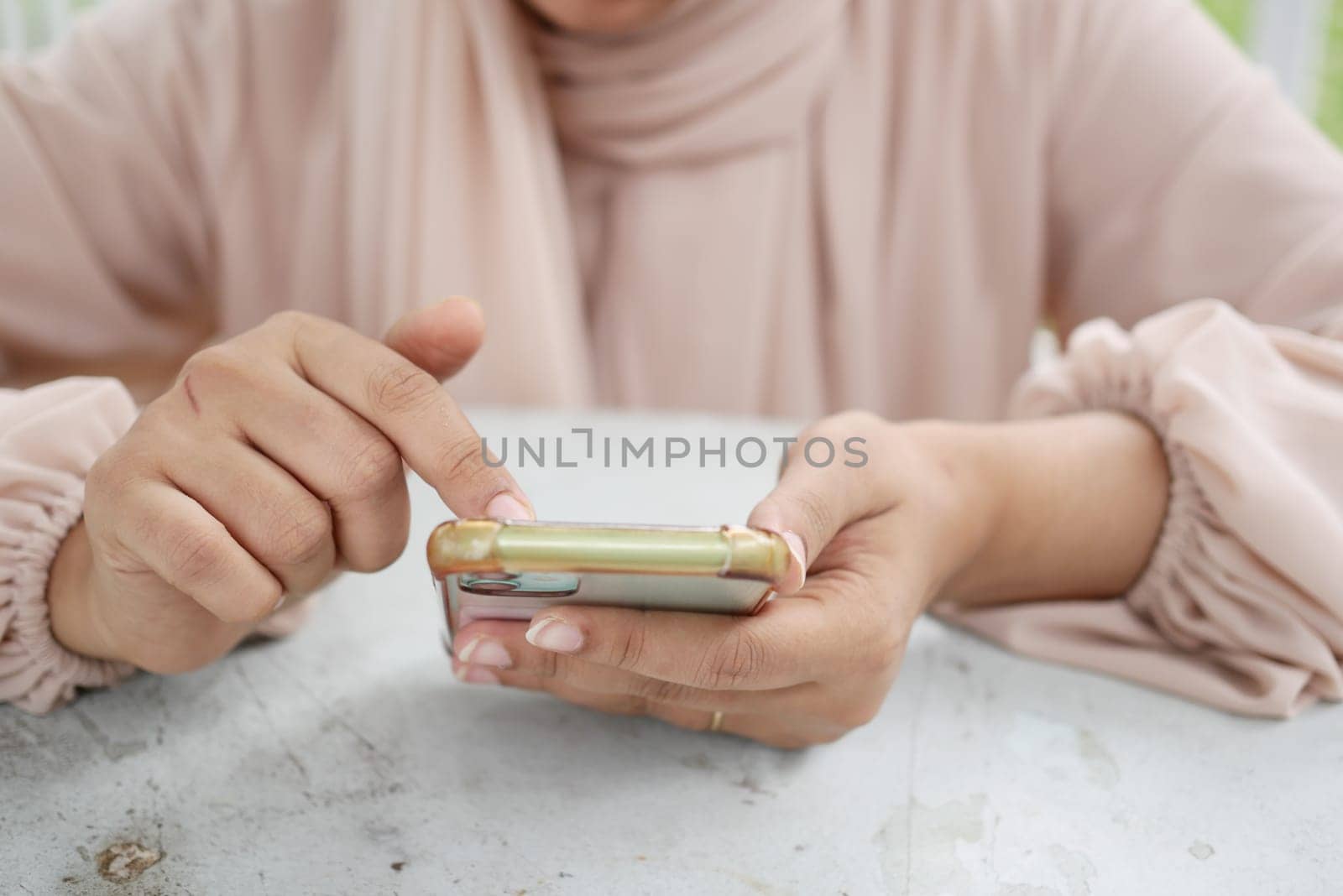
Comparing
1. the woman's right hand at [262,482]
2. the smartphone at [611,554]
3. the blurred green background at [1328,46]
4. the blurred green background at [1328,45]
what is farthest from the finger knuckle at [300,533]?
the blurred green background at [1328,46]

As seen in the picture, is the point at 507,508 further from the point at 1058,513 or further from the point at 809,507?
the point at 1058,513

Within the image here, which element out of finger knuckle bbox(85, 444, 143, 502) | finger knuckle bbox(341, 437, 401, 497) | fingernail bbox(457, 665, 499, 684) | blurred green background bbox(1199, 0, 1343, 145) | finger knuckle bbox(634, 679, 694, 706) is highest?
finger knuckle bbox(85, 444, 143, 502)

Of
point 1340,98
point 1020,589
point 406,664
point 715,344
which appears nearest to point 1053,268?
point 715,344

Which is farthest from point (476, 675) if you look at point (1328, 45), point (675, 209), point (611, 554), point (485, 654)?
point (1328, 45)

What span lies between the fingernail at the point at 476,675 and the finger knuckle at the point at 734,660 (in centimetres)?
10

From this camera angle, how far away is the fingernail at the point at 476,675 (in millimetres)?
376

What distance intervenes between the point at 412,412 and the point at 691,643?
144mm

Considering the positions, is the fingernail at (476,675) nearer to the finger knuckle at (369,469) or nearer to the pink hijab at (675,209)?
the finger knuckle at (369,469)

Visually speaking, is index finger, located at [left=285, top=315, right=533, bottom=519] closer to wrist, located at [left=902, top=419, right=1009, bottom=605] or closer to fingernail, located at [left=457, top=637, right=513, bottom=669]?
fingernail, located at [left=457, top=637, right=513, bottom=669]

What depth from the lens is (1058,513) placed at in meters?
0.49

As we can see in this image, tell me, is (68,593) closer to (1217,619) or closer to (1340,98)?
(1217,619)

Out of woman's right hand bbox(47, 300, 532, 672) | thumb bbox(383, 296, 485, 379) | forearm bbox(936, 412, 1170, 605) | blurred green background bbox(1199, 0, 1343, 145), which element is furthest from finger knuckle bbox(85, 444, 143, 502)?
blurred green background bbox(1199, 0, 1343, 145)

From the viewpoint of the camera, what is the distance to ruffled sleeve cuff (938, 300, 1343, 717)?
433 millimetres

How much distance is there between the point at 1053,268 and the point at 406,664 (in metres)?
0.70
